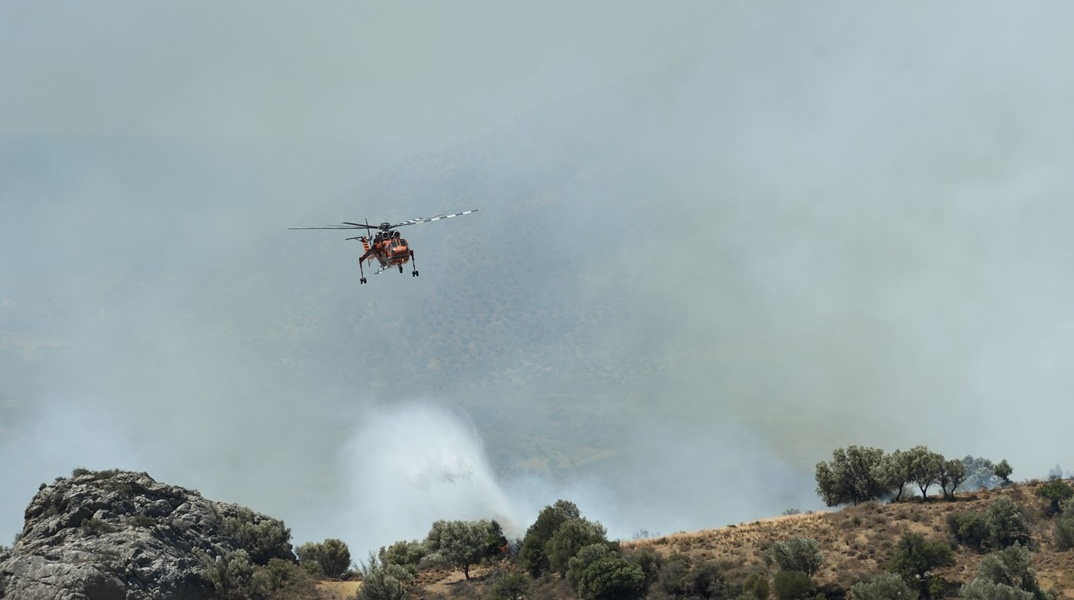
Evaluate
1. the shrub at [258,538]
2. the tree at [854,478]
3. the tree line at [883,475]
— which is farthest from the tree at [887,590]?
the shrub at [258,538]

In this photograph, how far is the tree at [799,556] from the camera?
84.8 meters

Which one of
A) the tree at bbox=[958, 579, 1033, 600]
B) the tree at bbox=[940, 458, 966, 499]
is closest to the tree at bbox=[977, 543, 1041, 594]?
the tree at bbox=[958, 579, 1033, 600]

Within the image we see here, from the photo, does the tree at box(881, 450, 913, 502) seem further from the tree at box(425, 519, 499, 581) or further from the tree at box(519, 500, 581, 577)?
the tree at box(425, 519, 499, 581)

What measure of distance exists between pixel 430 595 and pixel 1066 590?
47239 millimetres

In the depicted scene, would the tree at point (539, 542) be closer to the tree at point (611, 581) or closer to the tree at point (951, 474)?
the tree at point (611, 581)

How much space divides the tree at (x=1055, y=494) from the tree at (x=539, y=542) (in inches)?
1614

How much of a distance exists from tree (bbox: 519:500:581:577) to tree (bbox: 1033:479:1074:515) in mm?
41001

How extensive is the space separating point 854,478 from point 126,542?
67347 millimetres

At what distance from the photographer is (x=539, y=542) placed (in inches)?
3782

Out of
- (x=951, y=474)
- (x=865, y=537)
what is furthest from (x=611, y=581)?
(x=951, y=474)

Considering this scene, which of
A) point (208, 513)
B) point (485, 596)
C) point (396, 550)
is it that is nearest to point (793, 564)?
point (485, 596)

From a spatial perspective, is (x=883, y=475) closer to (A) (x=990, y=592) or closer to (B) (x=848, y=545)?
(B) (x=848, y=545)

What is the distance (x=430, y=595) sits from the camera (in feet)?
299

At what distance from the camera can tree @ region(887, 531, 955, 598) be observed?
81125 millimetres
